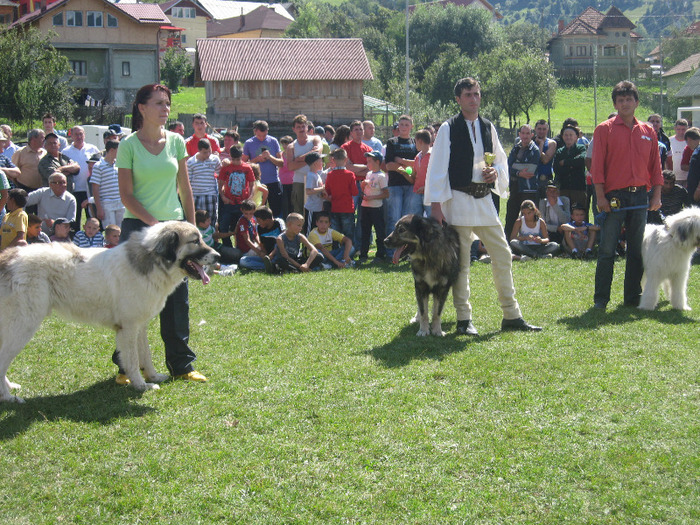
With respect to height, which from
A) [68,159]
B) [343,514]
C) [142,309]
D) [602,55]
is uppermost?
[602,55]

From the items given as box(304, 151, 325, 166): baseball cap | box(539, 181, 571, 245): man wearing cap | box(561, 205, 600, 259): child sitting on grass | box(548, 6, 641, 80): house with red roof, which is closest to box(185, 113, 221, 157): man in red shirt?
box(304, 151, 325, 166): baseball cap

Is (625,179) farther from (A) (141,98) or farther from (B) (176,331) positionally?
(A) (141,98)

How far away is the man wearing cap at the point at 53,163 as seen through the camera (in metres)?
12.6

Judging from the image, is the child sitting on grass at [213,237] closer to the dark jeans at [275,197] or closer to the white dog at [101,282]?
the dark jeans at [275,197]

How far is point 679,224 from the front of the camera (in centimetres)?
840

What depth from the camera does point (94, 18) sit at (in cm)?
5738

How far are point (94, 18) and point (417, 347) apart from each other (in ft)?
191

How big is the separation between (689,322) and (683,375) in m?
2.17

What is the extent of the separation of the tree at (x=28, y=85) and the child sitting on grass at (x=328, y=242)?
25.9m

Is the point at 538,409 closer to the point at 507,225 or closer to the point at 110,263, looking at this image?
the point at 110,263

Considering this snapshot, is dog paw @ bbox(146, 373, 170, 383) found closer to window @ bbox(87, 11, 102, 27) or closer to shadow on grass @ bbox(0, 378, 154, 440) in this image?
shadow on grass @ bbox(0, 378, 154, 440)

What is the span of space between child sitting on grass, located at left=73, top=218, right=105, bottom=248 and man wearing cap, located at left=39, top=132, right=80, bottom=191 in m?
1.82

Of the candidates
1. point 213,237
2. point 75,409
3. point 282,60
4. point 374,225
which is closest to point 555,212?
point 374,225

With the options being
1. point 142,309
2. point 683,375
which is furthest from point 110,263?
point 683,375
